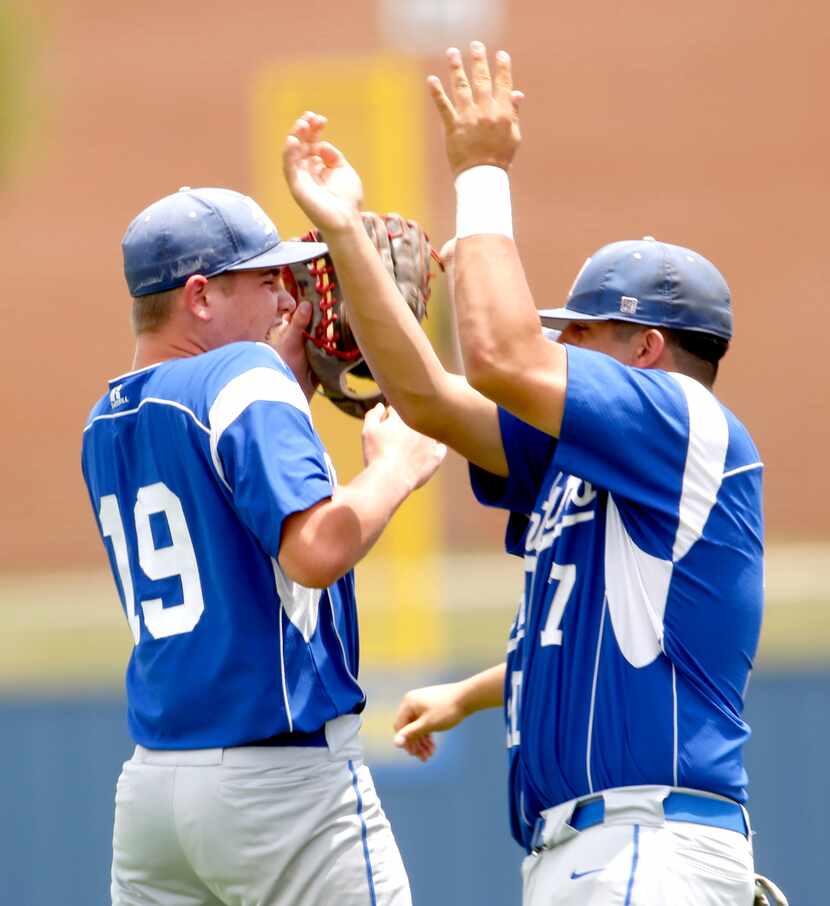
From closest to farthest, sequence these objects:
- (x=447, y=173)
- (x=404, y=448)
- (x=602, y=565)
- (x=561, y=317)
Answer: (x=602, y=565) → (x=404, y=448) → (x=561, y=317) → (x=447, y=173)

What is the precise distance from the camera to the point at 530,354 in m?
3.25

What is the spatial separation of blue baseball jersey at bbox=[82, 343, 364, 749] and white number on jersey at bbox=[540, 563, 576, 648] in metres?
0.49

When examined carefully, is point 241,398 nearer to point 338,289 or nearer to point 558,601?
point 338,289

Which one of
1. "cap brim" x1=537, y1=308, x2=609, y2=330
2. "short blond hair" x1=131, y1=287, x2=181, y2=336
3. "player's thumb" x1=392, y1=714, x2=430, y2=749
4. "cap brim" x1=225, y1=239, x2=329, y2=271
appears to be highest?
"cap brim" x1=225, y1=239, x2=329, y2=271

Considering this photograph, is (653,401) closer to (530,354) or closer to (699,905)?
(530,354)

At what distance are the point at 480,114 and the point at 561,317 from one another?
23.3 inches

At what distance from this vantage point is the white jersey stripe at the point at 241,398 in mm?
3404

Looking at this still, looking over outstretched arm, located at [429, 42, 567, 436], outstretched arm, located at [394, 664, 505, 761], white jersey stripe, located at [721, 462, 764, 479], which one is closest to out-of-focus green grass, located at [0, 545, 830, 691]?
outstretched arm, located at [394, 664, 505, 761]

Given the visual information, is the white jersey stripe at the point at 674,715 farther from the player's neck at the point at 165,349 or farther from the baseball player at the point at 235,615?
the player's neck at the point at 165,349

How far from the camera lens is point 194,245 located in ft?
12.1

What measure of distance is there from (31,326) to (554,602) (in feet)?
59.3

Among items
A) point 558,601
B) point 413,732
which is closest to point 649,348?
point 558,601

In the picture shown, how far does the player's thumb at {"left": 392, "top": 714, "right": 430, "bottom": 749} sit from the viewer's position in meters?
4.13

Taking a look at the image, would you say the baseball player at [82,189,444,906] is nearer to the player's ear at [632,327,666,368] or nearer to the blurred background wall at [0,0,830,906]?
the player's ear at [632,327,666,368]
